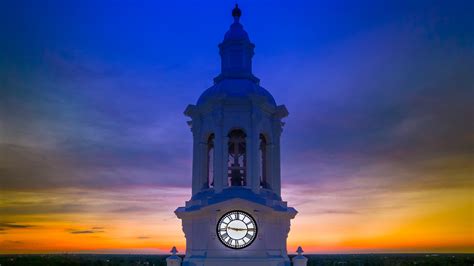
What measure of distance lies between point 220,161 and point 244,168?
1.51m

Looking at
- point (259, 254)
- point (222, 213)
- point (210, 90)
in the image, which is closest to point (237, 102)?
point (210, 90)

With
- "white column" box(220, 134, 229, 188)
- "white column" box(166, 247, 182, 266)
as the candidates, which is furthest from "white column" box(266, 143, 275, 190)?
"white column" box(166, 247, 182, 266)

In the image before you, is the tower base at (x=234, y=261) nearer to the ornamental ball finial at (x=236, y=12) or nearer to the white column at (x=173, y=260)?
the white column at (x=173, y=260)

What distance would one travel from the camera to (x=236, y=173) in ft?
90.4

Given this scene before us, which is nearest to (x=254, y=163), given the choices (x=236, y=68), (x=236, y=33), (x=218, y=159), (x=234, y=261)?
(x=218, y=159)

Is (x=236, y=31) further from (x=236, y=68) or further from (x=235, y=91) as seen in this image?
(x=235, y=91)

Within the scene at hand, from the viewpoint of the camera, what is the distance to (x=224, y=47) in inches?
1146

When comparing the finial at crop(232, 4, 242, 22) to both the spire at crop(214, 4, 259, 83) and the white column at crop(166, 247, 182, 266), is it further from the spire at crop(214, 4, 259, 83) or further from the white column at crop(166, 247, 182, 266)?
the white column at crop(166, 247, 182, 266)

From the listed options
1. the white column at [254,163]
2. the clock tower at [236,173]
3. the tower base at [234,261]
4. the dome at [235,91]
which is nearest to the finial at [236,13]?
the clock tower at [236,173]

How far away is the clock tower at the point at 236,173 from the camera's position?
2503 cm

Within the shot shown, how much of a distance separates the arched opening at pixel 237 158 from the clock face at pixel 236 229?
8.37 ft

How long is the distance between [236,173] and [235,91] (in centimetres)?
415

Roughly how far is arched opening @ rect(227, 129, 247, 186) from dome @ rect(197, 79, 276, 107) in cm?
199

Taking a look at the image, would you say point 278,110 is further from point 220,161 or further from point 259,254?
point 259,254
